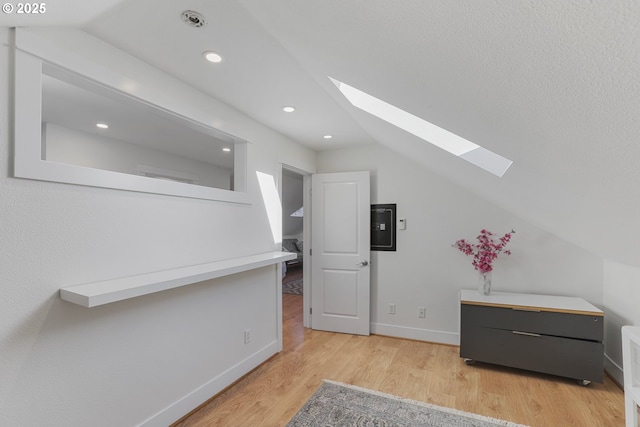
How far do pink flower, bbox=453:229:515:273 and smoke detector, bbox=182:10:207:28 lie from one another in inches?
117

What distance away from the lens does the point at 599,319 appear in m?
2.34

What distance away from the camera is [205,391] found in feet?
7.22

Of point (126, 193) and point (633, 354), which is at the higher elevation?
point (126, 193)

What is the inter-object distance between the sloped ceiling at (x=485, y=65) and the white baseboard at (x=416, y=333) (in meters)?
1.86

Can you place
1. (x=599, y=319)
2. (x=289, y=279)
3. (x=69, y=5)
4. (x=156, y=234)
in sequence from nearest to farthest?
(x=69, y=5) → (x=156, y=234) → (x=599, y=319) → (x=289, y=279)

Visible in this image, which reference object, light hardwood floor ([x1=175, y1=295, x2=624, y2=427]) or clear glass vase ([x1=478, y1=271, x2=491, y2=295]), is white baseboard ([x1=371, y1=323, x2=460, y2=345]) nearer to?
light hardwood floor ([x1=175, y1=295, x2=624, y2=427])

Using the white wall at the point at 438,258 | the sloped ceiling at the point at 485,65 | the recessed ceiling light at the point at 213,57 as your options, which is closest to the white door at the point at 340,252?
the white wall at the point at 438,258

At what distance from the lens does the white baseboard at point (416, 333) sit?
3.27 meters

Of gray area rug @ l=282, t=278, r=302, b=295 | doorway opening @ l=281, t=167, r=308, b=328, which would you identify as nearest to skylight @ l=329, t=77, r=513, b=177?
doorway opening @ l=281, t=167, r=308, b=328

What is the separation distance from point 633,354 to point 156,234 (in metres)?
2.68

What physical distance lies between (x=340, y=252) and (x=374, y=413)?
1.91 meters

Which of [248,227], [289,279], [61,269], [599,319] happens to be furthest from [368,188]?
[289,279]

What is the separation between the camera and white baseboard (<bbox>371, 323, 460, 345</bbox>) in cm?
327

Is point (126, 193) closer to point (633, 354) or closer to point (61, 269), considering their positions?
point (61, 269)
